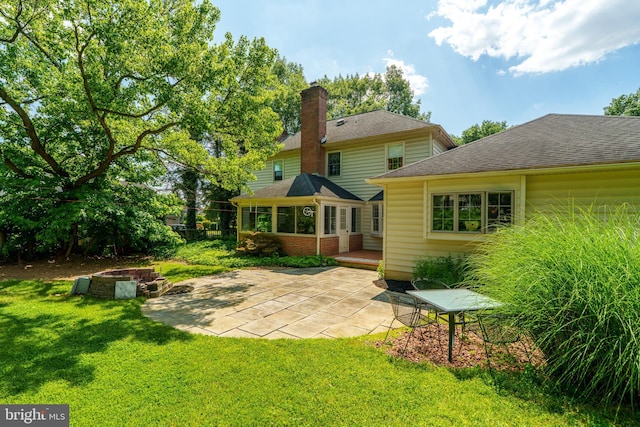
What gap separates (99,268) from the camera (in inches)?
395

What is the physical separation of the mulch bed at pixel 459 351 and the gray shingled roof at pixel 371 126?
1005cm

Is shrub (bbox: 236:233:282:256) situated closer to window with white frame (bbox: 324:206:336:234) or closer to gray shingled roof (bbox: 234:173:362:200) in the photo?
gray shingled roof (bbox: 234:173:362:200)

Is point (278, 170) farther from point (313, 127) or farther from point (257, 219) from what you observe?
point (257, 219)

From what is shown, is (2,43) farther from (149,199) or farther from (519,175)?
(519,175)

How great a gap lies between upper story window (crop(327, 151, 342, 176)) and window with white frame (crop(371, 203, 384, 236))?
116 inches

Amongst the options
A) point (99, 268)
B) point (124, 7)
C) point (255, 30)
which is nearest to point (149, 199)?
point (99, 268)

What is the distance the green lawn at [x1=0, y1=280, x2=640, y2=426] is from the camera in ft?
8.04

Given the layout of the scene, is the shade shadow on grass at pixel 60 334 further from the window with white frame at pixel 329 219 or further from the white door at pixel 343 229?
the white door at pixel 343 229

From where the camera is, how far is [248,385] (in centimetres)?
292

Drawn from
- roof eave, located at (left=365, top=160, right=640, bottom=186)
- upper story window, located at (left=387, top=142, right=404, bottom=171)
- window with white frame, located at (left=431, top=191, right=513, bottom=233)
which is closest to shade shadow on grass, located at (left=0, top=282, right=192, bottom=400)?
roof eave, located at (left=365, top=160, right=640, bottom=186)

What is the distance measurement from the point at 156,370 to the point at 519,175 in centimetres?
788

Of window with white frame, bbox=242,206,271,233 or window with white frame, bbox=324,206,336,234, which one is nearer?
window with white frame, bbox=324,206,336,234

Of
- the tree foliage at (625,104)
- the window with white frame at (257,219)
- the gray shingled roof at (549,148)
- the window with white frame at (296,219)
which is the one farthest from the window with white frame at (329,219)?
the tree foliage at (625,104)

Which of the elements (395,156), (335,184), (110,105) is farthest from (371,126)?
(110,105)
